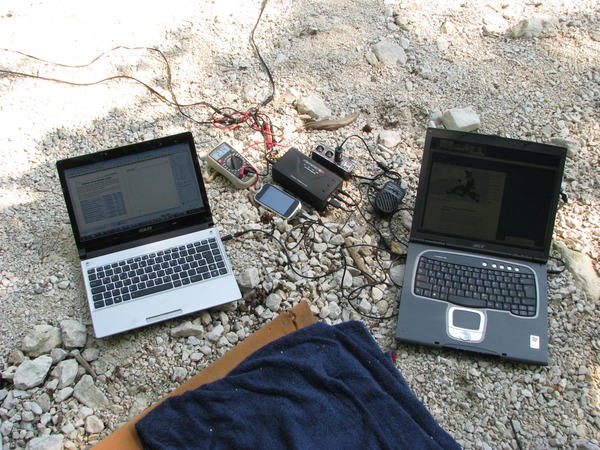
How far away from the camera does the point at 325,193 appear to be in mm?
2293

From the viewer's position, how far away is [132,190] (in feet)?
6.66

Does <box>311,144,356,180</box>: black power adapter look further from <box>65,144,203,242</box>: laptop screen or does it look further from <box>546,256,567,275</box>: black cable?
<box>546,256,567,275</box>: black cable

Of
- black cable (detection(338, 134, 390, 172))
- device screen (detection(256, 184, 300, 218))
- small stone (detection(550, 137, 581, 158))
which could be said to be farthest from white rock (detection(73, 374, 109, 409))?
small stone (detection(550, 137, 581, 158))

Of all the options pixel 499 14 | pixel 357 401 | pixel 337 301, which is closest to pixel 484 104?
pixel 499 14

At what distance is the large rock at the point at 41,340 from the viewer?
1.90m

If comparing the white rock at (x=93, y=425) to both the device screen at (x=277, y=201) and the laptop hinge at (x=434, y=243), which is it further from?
the laptop hinge at (x=434, y=243)

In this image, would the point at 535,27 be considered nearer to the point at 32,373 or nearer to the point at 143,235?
the point at 143,235

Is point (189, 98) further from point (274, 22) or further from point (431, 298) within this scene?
point (431, 298)

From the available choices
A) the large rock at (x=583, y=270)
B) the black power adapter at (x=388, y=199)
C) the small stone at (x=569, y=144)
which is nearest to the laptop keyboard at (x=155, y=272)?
the black power adapter at (x=388, y=199)

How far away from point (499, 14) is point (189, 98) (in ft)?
5.84

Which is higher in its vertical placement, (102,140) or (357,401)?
(102,140)

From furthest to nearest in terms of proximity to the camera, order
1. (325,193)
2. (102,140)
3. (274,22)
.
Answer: (274,22), (102,140), (325,193)

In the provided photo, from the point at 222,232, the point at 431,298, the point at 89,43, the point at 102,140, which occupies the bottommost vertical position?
the point at 431,298

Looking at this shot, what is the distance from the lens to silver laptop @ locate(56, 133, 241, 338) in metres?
1.97
